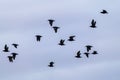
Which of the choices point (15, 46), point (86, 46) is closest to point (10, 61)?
point (15, 46)

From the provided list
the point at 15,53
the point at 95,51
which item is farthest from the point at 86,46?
the point at 15,53

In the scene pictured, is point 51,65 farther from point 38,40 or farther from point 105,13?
point 105,13

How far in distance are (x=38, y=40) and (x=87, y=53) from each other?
32.0ft

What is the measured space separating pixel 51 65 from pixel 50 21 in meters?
7.71

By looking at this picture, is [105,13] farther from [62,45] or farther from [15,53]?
[15,53]

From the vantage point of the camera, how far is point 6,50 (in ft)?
389

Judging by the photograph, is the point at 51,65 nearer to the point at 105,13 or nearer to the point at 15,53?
the point at 15,53

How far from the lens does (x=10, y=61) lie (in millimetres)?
121250

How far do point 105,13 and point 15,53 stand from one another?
53.1 feet

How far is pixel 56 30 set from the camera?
398 ft

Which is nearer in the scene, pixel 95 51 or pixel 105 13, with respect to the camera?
pixel 105 13

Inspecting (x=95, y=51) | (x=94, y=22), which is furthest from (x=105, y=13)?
(x=95, y=51)

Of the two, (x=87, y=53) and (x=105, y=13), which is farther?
(x=87, y=53)

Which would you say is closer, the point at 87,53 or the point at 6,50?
the point at 6,50
